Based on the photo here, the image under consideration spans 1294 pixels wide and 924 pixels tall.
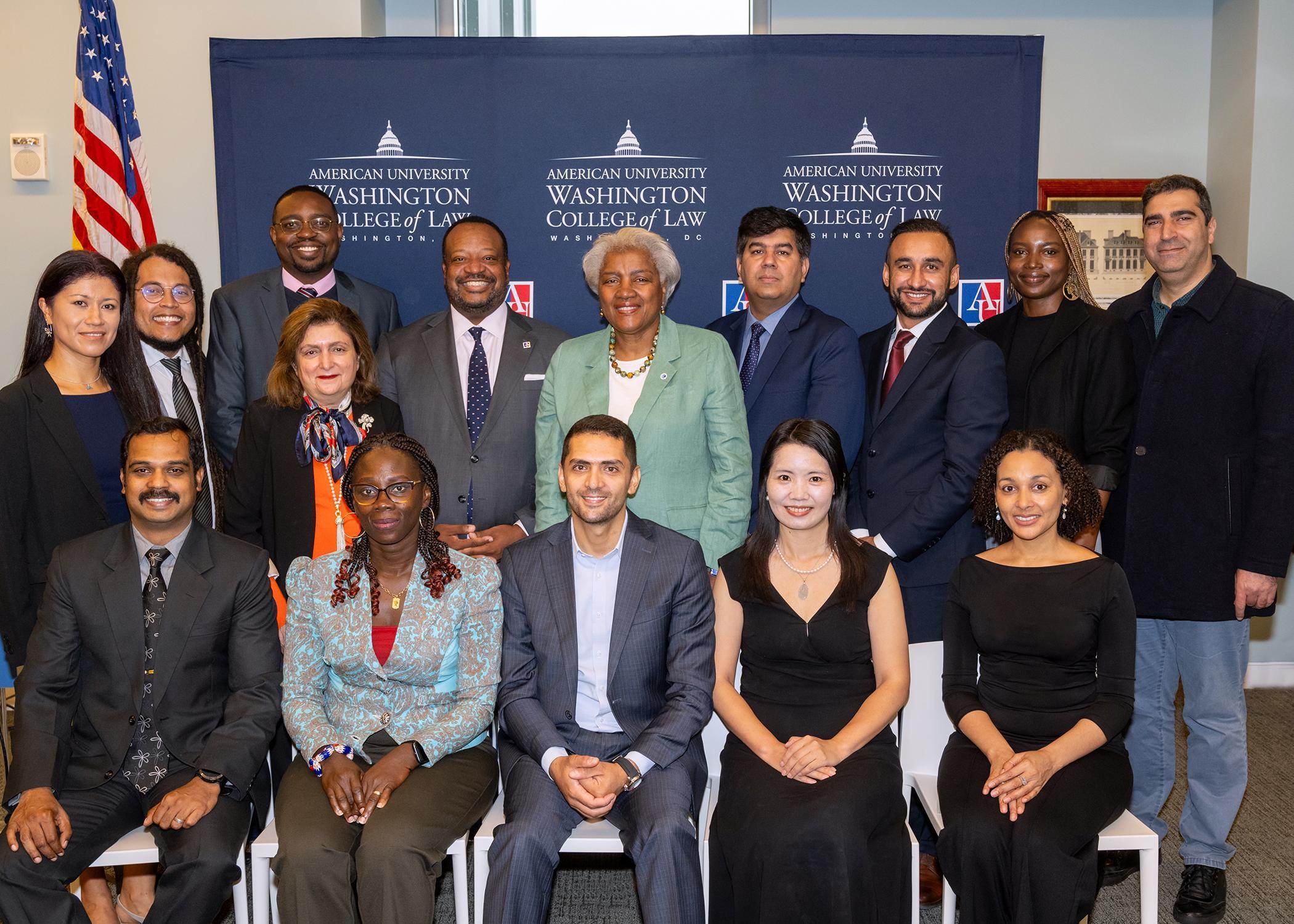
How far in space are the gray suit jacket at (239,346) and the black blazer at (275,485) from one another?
61 cm

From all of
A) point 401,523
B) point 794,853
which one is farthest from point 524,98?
point 794,853

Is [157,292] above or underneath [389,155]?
underneath

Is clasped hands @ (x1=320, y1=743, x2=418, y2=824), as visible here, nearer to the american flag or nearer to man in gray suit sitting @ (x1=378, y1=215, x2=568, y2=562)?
man in gray suit sitting @ (x1=378, y1=215, x2=568, y2=562)

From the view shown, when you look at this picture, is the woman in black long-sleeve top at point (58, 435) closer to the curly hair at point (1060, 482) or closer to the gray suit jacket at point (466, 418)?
the gray suit jacket at point (466, 418)

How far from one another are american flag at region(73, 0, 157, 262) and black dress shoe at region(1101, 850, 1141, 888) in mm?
4875

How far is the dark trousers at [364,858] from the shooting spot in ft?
8.44

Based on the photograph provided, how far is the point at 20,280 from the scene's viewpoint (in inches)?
220

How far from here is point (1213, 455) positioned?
341 centimetres

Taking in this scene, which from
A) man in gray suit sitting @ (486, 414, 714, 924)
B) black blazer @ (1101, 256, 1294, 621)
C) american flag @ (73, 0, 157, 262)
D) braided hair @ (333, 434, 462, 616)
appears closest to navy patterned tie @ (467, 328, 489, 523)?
braided hair @ (333, 434, 462, 616)

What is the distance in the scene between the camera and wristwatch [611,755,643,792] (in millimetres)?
2762

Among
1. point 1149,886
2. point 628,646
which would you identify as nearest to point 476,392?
point 628,646

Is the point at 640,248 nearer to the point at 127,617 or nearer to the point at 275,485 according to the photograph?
the point at 275,485

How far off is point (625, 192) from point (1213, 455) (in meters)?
2.78

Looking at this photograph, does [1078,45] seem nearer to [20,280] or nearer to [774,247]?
[774,247]
